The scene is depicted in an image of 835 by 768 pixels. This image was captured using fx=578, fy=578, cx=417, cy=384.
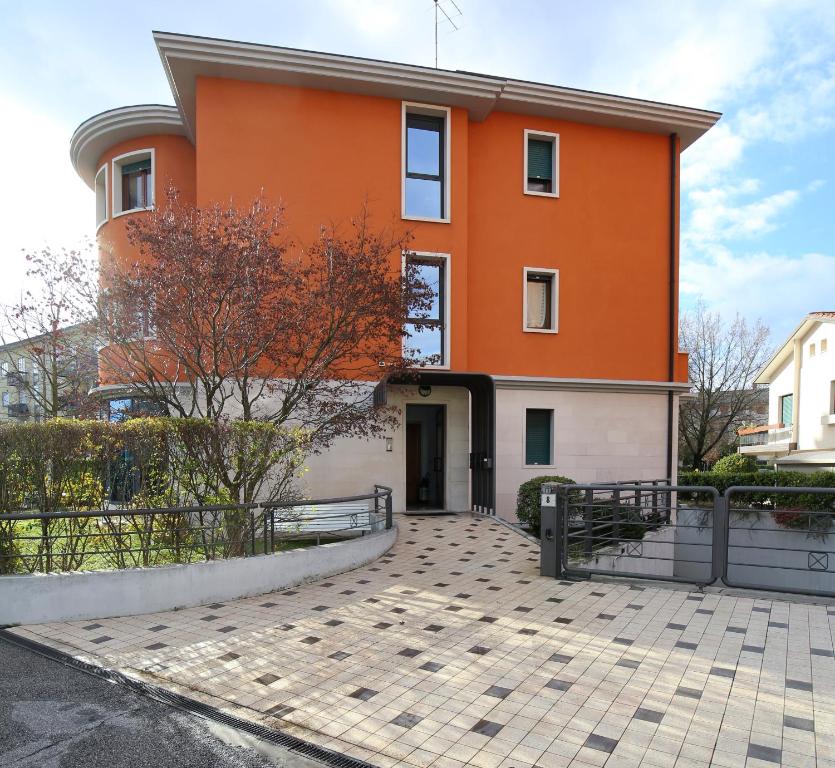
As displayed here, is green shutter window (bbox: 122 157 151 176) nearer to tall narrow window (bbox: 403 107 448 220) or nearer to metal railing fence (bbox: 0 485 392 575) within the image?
tall narrow window (bbox: 403 107 448 220)

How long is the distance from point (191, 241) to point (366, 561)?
5318 mm

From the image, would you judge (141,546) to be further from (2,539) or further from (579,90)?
(579,90)

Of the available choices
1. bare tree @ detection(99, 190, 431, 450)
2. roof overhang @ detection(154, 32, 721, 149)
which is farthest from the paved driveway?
roof overhang @ detection(154, 32, 721, 149)

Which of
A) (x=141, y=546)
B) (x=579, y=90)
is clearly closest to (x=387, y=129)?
(x=579, y=90)

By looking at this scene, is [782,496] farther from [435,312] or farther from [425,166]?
[425,166]

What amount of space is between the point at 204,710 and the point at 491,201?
1262cm

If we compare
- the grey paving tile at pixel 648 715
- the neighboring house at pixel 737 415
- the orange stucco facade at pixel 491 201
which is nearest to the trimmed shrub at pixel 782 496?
the orange stucco facade at pixel 491 201

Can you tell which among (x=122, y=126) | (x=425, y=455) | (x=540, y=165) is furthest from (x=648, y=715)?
(x=122, y=126)

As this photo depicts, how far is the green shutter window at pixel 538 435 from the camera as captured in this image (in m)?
14.2

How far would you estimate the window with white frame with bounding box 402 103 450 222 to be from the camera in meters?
13.3

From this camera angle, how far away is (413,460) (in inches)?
566

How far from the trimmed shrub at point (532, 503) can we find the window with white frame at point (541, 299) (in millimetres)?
4458

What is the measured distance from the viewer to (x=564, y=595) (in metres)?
6.50

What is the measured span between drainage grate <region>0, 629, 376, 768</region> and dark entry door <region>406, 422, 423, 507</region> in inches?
380
